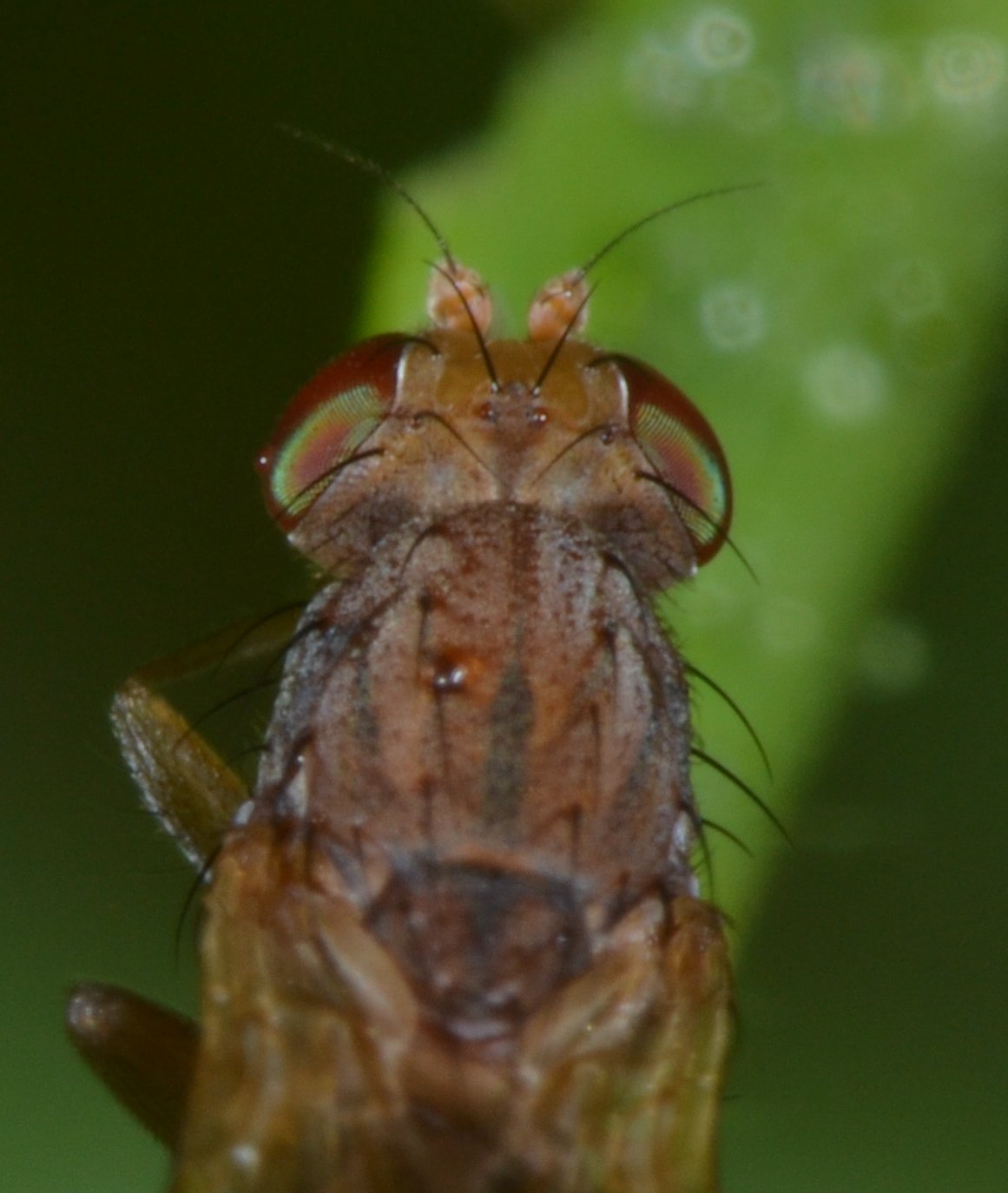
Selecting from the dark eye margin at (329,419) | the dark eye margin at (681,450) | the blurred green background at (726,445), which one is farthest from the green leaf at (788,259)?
the dark eye margin at (329,419)

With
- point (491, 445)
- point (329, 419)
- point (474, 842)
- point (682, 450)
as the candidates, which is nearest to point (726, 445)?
point (682, 450)

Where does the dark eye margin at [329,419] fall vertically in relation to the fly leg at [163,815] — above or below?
above

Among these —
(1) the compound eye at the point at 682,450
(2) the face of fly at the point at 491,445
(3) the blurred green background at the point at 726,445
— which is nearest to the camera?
(2) the face of fly at the point at 491,445

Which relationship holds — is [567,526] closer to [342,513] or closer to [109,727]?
[342,513]

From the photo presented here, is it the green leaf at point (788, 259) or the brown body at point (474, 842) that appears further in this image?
the green leaf at point (788, 259)

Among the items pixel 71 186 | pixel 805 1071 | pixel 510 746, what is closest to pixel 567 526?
pixel 510 746

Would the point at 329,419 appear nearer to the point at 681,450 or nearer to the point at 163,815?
the point at 681,450

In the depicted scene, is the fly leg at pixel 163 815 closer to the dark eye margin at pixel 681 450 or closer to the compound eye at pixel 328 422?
the compound eye at pixel 328 422

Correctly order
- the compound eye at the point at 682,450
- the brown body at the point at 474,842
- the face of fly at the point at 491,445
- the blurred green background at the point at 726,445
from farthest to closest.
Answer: the blurred green background at the point at 726,445 < the compound eye at the point at 682,450 < the face of fly at the point at 491,445 < the brown body at the point at 474,842
